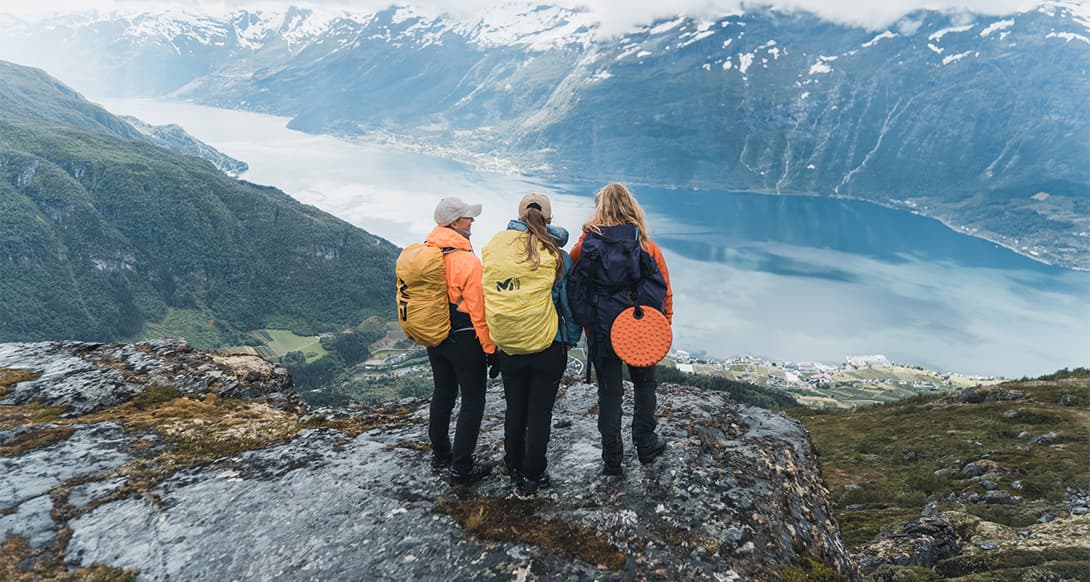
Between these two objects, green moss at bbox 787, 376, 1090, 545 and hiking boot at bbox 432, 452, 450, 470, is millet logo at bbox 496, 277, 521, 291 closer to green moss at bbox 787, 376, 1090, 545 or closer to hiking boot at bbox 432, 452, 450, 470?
hiking boot at bbox 432, 452, 450, 470

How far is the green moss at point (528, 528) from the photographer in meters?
5.68

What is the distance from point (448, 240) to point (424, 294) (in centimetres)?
76

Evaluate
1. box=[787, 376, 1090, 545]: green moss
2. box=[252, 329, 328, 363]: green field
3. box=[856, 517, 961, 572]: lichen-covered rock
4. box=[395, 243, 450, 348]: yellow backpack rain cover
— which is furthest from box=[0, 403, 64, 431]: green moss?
box=[252, 329, 328, 363]: green field

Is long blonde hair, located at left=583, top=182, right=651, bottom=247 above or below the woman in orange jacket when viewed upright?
above

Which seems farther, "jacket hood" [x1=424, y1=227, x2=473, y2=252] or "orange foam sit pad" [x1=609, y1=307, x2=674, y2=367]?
"jacket hood" [x1=424, y1=227, x2=473, y2=252]

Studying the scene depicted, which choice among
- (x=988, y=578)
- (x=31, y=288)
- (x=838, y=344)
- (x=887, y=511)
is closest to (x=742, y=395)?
(x=887, y=511)

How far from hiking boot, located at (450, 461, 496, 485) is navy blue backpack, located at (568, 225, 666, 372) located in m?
2.30

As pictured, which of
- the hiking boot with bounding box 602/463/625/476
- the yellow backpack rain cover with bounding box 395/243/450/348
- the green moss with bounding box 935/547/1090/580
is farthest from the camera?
the green moss with bounding box 935/547/1090/580

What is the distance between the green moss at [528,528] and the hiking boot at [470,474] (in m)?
0.38

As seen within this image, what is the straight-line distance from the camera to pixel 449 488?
7.09 meters

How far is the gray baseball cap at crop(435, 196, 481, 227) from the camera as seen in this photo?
6609mm

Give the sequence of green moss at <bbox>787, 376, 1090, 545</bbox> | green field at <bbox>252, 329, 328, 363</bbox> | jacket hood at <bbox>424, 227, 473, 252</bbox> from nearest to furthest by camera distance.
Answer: jacket hood at <bbox>424, 227, 473, 252</bbox>, green moss at <bbox>787, 376, 1090, 545</bbox>, green field at <bbox>252, 329, 328, 363</bbox>

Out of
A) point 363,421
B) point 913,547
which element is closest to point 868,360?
point 913,547

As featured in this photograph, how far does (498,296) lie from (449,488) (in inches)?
116
